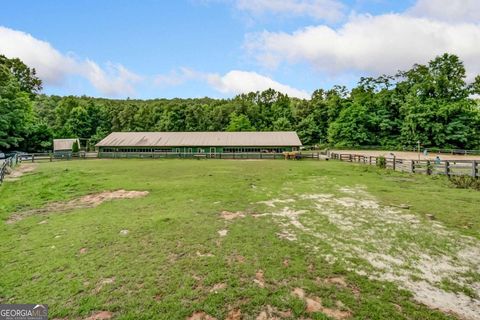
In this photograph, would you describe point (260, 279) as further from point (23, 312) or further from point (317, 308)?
point (23, 312)

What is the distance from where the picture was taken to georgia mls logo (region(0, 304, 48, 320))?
4.41m

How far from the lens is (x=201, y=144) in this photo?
142 ft

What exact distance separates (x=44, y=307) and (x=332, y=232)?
20.9 ft

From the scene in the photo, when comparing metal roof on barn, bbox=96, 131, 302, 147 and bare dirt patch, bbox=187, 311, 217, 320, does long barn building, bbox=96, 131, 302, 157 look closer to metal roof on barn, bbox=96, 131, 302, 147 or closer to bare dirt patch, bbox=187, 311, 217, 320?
metal roof on barn, bbox=96, 131, 302, 147

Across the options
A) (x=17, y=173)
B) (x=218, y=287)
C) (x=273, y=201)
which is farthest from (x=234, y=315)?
(x=17, y=173)

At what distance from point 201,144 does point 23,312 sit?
39.1 metres

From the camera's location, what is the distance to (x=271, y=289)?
485cm

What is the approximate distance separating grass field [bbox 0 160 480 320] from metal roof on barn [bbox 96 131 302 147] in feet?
103

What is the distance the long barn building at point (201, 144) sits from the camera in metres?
42.0

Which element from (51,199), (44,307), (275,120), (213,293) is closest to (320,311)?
(213,293)

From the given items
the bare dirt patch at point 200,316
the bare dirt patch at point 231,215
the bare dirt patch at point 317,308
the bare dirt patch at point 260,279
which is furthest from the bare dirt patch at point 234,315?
the bare dirt patch at point 231,215

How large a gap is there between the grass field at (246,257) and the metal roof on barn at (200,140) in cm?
3135

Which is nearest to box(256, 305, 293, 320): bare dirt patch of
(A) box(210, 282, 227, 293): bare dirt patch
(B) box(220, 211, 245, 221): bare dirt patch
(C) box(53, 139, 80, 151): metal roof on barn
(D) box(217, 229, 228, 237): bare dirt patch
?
(A) box(210, 282, 227, 293): bare dirt patch

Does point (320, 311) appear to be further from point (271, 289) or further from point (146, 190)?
point (146, 190)
